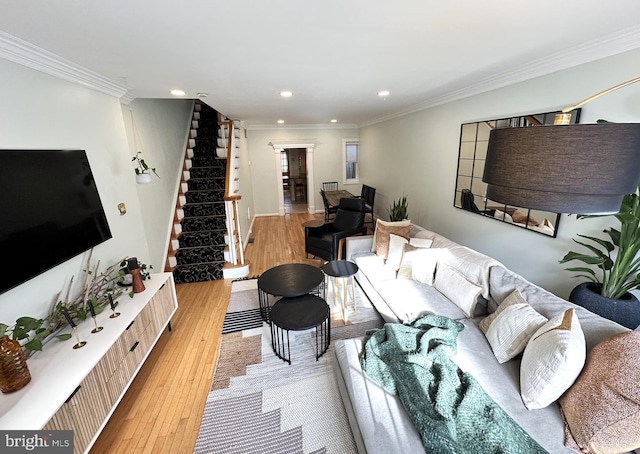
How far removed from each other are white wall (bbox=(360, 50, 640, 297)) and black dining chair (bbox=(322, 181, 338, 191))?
238cm

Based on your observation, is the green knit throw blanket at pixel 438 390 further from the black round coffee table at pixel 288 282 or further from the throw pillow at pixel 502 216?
the throw pillow at pixel 502 216

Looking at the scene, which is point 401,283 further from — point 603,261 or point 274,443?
point 274,443

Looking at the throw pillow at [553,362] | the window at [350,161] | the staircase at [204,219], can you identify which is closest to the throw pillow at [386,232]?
the throw pillow at [553,362]

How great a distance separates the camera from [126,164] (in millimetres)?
2766

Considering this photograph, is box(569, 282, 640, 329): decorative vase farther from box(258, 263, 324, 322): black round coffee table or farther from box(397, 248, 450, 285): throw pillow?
box(258, 263, 324, 322): black round coffee table

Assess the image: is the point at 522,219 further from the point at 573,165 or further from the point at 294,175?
the point at 294,175

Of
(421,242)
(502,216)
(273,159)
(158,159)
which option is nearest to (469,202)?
(502,216)

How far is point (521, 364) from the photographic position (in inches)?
62.9

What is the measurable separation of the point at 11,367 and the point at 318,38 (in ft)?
8.14

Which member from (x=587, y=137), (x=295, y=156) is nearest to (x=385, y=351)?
(x=587, y=137)

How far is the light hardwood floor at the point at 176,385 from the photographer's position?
176 centimetres

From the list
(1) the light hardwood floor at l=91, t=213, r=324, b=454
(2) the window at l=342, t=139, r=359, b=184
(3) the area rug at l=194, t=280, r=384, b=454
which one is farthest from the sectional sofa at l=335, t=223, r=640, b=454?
(2) the window at l=342, t=139, r=359, b=184

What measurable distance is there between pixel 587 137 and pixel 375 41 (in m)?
1.45

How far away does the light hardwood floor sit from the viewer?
176cm
